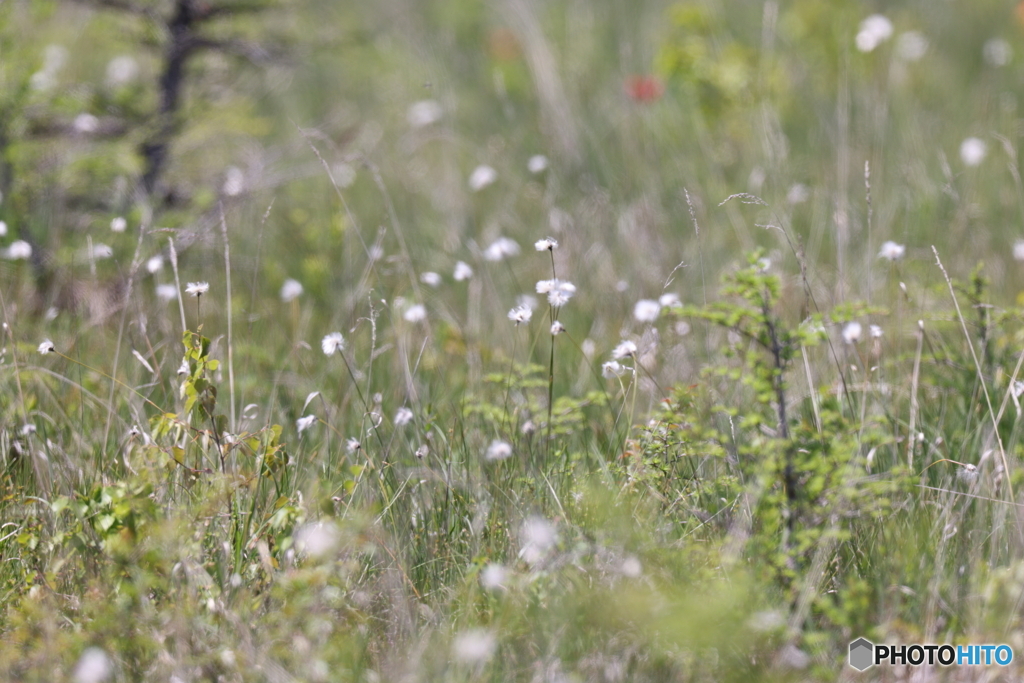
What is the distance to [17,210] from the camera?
3654 millimetres

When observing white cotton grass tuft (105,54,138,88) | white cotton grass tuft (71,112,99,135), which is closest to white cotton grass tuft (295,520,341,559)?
white cotton grass tuft (71,112,99,135)

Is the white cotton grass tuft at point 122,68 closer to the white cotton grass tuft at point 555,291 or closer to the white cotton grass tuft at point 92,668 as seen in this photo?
the white cotton grass tuft at point 555,291

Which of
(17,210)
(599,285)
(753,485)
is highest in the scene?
(17,210)

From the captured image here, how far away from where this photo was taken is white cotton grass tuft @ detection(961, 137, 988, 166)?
455 centimetres

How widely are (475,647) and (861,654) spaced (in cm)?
76

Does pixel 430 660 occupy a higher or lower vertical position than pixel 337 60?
lower

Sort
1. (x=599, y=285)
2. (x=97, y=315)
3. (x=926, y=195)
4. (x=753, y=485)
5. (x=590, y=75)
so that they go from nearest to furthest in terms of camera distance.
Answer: (x=753, y=485)
(x=97, y=315)
(x=599, y=285)
(x=926, y=195)
(x=590, y=75)

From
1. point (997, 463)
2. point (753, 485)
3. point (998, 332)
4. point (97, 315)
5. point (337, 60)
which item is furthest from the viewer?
point (337, 60)

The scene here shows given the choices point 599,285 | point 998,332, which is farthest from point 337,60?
point 998,332

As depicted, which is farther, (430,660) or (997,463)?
(997,463)

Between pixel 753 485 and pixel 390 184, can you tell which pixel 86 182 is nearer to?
pixel 390 184

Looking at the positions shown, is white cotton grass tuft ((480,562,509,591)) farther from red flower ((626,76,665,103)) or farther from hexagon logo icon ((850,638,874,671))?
red flower ((626,76,665,103))

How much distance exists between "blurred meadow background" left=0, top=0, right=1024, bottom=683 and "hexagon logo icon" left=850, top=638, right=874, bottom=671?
2 centimetres

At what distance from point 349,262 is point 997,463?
9.02 ft
